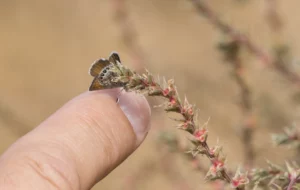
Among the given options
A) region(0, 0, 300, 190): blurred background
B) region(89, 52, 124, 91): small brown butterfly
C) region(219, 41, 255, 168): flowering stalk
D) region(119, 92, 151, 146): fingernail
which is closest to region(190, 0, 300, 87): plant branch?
region(219, 41, 255, 168): flowering stalk

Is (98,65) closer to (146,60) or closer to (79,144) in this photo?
(79,144)

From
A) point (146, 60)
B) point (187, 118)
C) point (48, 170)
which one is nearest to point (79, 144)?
point (48, 170)

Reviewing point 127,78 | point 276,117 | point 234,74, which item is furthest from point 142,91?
point 276,117

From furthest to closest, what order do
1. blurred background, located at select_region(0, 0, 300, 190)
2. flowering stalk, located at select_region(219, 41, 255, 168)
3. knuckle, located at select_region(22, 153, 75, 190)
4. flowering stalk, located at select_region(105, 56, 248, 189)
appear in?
blurred background, located at select_region(0, 0, 300, 190), flowering stalk, located at select_region(219, 41, 255, 168), knuckle, located at select_region(22, 153, 75, 190), flowering stalk, located at select_region(105, 56, 248, 189)

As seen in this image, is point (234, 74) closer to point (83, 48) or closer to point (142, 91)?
point (142, 91)

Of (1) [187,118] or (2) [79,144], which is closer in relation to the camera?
(1) [187,118]

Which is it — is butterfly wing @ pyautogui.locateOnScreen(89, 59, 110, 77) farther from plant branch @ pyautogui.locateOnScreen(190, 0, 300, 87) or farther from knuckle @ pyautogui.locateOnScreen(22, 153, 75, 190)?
plant branch @ pyautogui.locateOnScreen(190, 0, 300, 87)
